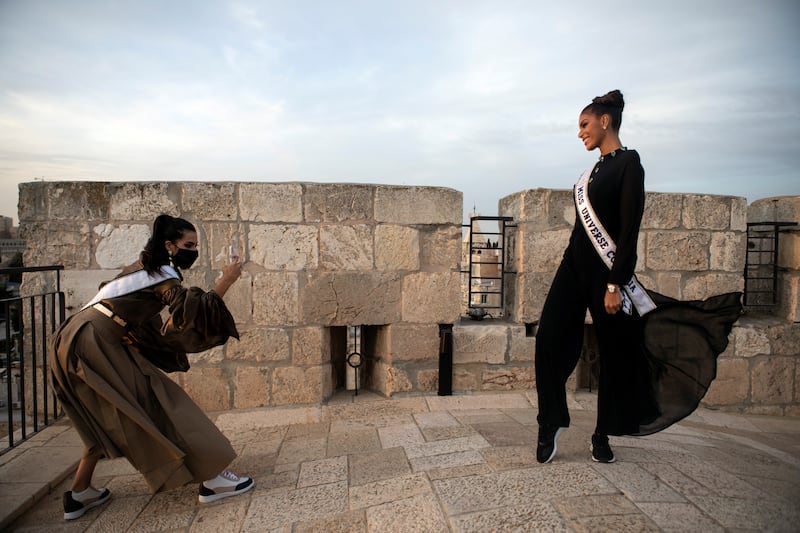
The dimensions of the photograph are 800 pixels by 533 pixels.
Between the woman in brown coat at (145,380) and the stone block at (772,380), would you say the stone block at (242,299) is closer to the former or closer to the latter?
the woman in brown coat at (145,380)

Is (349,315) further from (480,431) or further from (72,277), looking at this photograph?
(72,277)

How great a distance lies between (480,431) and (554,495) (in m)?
1.03

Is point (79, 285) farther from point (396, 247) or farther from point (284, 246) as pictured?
point (396, 247)

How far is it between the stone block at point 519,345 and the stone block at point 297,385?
1.66m

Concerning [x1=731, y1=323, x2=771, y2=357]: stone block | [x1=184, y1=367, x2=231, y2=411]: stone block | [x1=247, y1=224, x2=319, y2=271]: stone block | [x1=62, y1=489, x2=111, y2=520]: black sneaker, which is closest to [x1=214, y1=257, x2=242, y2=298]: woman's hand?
[x1=62, y1=489, x2=111, y2=520]: black sneaker

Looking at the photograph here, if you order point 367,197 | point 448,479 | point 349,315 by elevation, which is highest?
point 367,197

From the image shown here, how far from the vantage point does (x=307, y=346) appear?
3.84 m

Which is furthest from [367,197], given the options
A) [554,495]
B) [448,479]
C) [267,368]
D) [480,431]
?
[554,495]

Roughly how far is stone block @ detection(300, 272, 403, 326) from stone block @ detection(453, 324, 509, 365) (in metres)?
0.60

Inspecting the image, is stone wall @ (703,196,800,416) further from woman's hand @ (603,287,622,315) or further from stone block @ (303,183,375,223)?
stone block @ (303,183,375,223)

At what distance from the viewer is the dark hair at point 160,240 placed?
236cm

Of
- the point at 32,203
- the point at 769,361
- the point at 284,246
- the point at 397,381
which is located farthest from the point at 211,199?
the point at 769,361

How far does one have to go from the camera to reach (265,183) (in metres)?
3.75

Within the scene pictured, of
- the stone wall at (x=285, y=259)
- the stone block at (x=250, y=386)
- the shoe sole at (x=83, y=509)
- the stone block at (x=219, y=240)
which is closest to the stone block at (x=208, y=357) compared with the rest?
the stone wall at (x=285, y=259)
